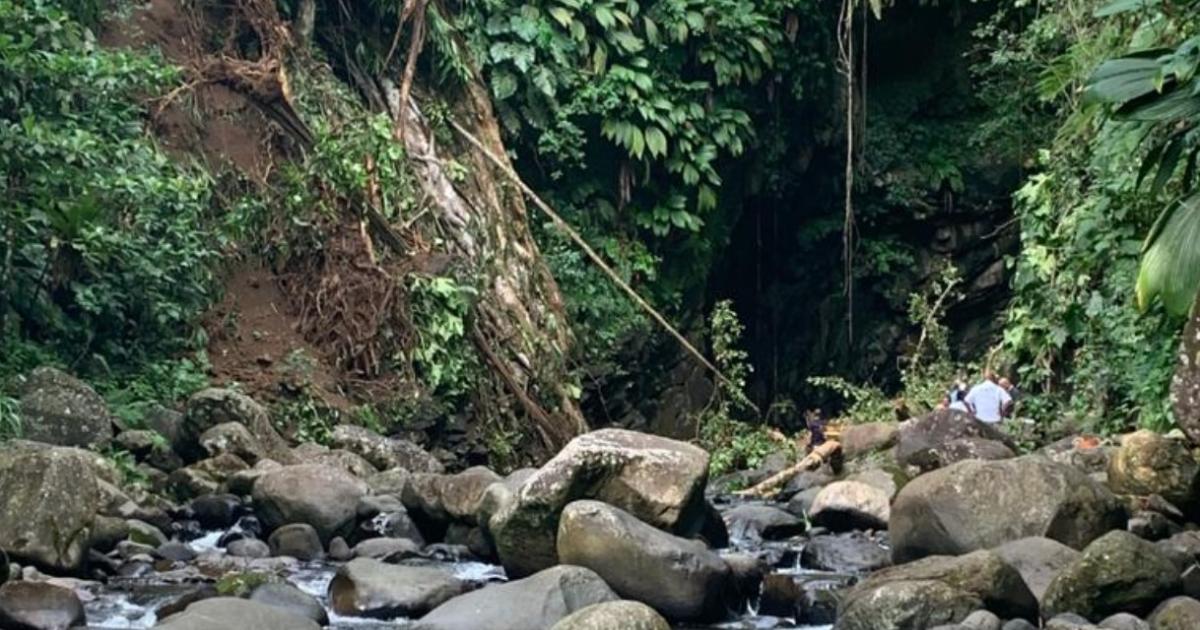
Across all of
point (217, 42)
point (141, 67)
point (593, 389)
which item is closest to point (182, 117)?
point (217, 42)

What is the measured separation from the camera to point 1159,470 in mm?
8344

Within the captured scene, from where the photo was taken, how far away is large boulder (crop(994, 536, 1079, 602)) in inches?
276

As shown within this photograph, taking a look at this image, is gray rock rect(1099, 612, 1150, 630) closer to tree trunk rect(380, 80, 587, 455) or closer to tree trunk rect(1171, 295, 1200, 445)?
tree trunk rect(1171, 295, 1200, 445)

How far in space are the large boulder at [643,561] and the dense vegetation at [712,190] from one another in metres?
2.31

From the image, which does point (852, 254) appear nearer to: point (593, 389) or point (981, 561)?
point (593, 389)

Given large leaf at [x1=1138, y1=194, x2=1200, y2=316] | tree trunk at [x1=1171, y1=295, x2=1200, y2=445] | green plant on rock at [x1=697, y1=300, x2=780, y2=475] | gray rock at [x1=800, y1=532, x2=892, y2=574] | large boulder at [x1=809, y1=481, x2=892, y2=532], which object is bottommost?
green plant on rock at [x1=697, y1=300, x2=780, y2=475]

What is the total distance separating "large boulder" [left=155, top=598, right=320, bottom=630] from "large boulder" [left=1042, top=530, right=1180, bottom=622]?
10.4 ft

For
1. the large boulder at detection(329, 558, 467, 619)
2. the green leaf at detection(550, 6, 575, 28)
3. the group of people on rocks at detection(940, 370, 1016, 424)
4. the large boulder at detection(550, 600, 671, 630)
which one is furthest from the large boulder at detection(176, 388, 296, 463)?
the green leaf at detection(550, 6, 575, 28)

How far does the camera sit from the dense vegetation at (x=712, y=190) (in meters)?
10.2

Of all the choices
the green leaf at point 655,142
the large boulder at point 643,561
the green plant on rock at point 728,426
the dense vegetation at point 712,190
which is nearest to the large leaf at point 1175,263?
the dense vegetation at point 712,190

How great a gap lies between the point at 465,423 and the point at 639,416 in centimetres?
326

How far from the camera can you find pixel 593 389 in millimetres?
15289

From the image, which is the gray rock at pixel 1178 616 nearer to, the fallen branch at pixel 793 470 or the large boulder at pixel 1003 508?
the large boulder at pixel 1003 508

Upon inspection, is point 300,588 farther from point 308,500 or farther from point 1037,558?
point 1037,558
